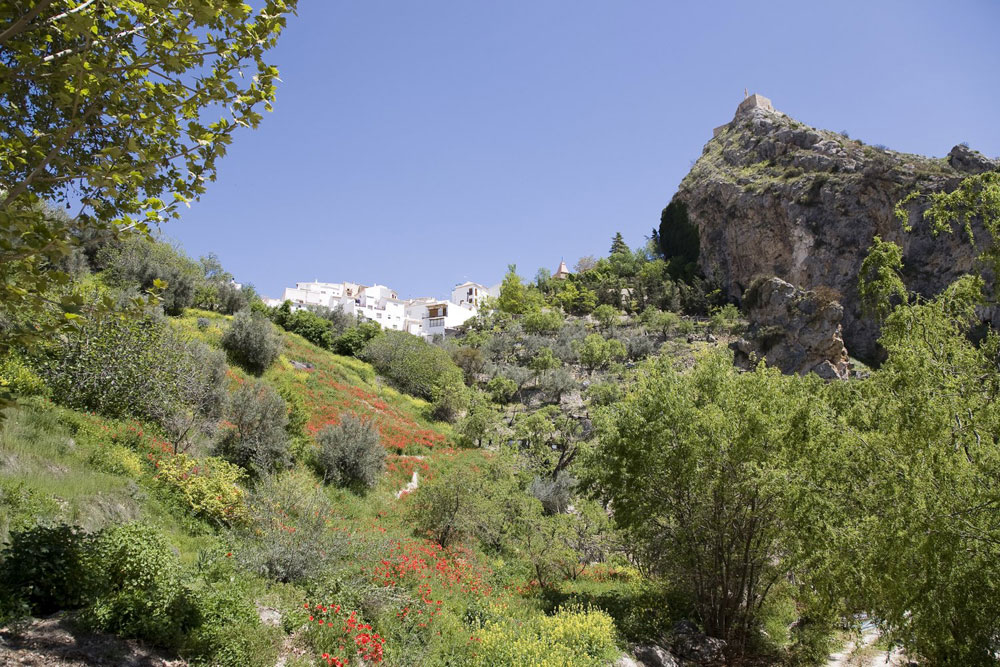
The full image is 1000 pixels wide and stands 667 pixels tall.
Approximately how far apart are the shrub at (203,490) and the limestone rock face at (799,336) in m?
33.3

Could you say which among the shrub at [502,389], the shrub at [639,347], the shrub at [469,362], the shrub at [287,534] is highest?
the shrub at [639,347]

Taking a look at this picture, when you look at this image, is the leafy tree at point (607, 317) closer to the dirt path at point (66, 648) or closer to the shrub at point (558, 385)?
the shrub at point (558, 385)

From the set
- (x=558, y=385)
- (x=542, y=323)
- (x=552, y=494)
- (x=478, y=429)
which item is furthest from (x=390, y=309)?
(x=552, y=494)

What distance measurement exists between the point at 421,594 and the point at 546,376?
102ft

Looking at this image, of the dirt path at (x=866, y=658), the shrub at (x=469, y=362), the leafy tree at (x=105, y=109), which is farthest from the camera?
the shrub at (x=469, y=362)

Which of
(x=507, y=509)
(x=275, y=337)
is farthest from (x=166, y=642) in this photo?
(x=275, y=337)

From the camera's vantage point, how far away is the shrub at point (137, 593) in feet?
17.6

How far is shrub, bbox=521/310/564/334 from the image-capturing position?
2190 inches

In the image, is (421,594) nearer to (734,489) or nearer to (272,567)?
(272,567)

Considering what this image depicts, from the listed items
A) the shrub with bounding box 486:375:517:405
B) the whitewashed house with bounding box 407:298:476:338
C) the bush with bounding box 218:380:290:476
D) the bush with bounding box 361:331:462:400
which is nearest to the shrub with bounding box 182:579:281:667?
the bush with bounding box 218:380:290:476

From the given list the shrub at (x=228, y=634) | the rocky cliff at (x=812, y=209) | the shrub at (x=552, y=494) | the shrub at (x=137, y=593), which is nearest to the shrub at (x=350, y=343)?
the shrub at (x=552, y=494)

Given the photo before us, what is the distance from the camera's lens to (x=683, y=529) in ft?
36.6

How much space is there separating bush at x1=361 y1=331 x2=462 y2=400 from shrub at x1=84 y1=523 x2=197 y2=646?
89.1ft

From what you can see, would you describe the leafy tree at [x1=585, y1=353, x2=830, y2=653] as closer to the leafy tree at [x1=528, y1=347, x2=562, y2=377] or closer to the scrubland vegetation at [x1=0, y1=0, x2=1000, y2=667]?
the scrubland vegetation at [x1=0, y1=0, x2=1000, y2=667]
